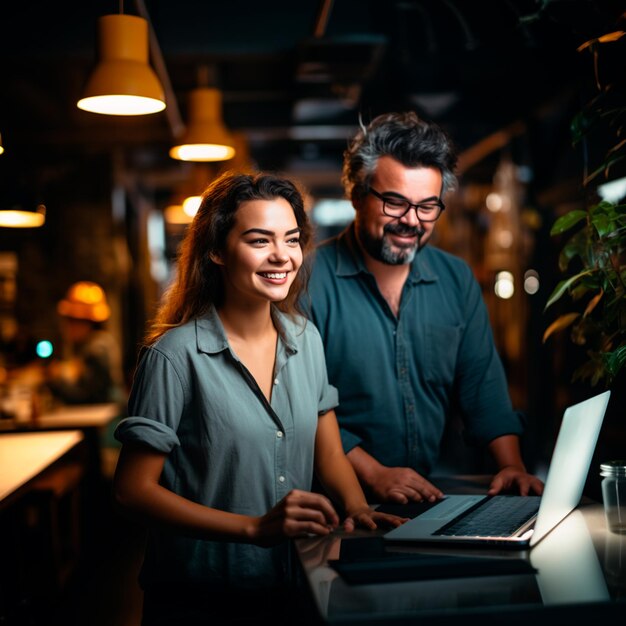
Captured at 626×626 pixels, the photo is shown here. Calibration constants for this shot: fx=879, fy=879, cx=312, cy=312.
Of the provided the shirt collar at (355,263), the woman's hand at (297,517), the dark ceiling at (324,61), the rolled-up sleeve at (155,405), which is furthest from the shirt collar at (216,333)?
the dark ceiling at (324,61)

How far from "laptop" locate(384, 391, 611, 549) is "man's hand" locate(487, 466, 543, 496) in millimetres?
120

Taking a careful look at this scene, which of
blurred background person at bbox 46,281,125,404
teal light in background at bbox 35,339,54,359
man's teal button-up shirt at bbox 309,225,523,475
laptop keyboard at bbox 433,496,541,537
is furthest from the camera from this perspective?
blurred background person at bbox 46,281,125,404

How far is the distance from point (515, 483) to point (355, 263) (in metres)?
0.89

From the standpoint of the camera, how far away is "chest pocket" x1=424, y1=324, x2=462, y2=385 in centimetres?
287

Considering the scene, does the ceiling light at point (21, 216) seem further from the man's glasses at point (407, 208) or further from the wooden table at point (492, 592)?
the wooden table at point (492, 592)

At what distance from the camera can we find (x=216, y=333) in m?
2.19

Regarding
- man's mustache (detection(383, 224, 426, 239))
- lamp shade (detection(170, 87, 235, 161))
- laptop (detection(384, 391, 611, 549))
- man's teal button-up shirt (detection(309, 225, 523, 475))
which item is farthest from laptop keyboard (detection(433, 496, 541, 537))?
lamp shade (detection(170, 87, 235, 161))

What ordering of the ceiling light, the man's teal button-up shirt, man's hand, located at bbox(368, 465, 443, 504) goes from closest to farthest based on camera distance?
man's hand, located at bbox(368, 465, 443, 504) < the man's teal button-up shirt < the ceiling light

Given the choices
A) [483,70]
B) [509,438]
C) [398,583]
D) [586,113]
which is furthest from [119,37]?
[483,70]

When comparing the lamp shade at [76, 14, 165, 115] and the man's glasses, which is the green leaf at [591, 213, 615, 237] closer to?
the man's glasses

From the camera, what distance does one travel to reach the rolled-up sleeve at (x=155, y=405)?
201 cm

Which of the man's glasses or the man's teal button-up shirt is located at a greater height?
the man's glasses

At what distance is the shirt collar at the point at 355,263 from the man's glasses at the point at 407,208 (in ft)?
0.91

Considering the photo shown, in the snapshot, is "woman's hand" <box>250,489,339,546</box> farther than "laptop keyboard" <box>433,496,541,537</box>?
No
